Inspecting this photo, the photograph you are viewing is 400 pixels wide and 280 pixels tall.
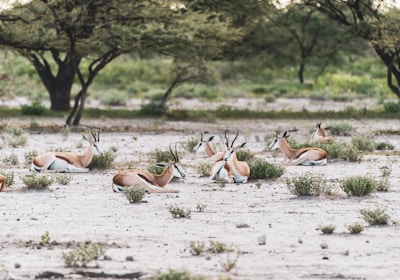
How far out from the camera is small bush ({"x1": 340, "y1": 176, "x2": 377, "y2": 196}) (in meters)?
16.1

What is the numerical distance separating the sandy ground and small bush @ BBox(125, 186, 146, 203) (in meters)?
0.12

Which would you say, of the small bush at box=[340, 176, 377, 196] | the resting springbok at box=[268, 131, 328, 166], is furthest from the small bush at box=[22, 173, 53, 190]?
the resting springbok at box=[268, 131, 328, 166]

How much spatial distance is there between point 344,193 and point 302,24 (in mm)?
43925

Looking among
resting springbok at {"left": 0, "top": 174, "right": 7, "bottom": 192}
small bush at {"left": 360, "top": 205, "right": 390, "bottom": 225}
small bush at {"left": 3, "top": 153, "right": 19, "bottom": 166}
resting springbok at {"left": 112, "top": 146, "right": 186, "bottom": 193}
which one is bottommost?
small bush at {"left": 3, "top": 153, "right": 19, "bottom": 166}

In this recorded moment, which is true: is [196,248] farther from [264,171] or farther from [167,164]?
[264,171]

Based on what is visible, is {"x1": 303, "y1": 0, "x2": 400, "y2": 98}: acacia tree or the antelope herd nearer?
the antelope herd

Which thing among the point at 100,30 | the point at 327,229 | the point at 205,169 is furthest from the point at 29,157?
the point at 100,30

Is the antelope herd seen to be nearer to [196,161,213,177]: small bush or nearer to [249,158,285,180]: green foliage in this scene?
[196,161,213,177]: small bush

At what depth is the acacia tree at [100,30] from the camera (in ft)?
104

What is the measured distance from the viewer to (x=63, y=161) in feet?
63.6

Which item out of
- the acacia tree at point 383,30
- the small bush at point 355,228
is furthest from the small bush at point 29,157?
the acacia tree at point 383,30

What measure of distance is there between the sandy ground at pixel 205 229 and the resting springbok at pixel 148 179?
0.18 meters

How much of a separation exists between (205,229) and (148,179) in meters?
3.38

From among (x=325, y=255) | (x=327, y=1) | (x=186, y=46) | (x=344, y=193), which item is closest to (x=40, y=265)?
(x=325, y=255)
